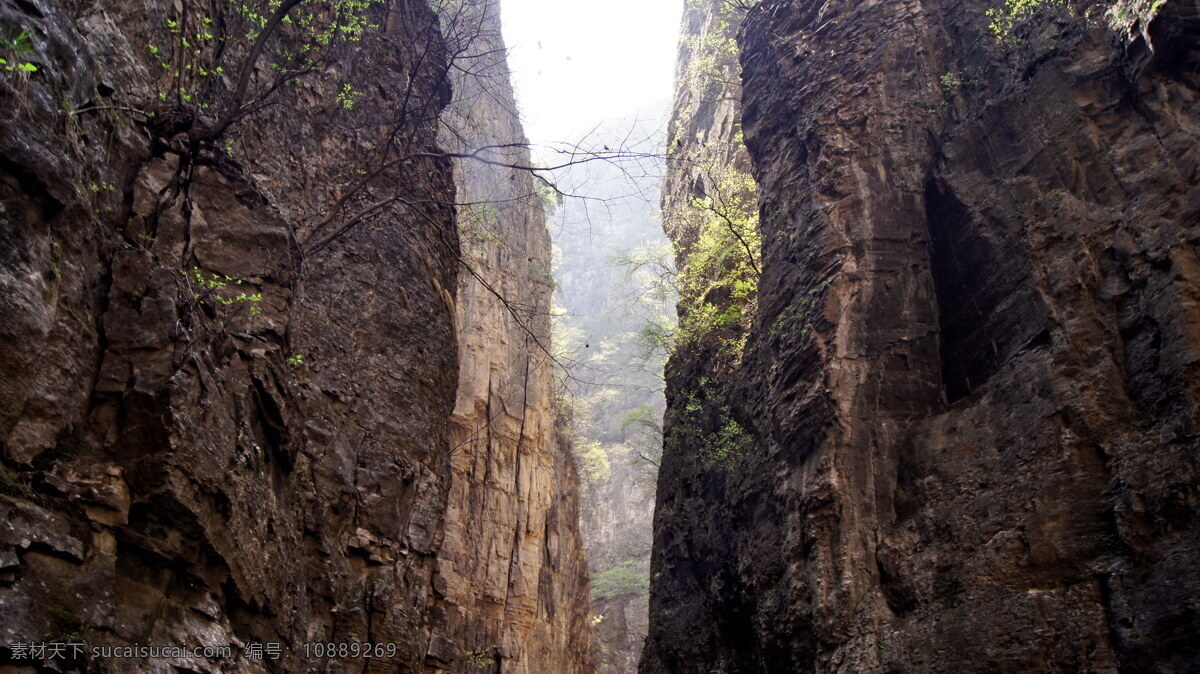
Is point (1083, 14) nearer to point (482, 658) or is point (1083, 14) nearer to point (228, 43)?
point (228, 43)

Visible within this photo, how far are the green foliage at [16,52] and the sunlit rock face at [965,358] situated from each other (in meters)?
7.49

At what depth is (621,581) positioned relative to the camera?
119 ft

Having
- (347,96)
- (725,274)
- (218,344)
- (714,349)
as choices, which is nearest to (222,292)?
(218,344)

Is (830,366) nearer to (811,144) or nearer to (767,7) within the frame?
(811,144)

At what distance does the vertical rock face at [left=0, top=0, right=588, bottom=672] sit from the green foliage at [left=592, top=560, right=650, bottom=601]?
88.6ft

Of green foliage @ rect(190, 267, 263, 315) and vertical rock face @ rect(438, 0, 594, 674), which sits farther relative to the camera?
vertical rock face @ rect(438, 0, 594, 674)

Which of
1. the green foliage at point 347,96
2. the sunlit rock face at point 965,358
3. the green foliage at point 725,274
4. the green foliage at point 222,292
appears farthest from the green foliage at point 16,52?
the green foliage at point 725,274

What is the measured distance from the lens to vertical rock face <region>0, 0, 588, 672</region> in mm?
3930

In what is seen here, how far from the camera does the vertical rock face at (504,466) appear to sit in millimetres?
19781

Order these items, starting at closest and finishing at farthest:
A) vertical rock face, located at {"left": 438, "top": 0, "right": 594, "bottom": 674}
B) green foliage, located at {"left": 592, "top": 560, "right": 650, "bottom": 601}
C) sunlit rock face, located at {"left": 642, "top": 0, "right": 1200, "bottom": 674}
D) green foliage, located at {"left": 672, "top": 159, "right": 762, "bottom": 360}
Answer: sunlit rock face, located at {"left": 642, "top": 0, "right": 1200, "bottom": 674}
green foliage, located at {"left": 672, "top": 159, "right": 762, "bottom": 360}
vertical rock face, located at {"left": 438, "top": 0, "right": 594, "bottom": 674}
green foliage, located at {"left": 592, "top": 560, "right": 650, "bottom": 601}

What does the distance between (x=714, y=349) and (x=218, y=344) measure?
9540mm

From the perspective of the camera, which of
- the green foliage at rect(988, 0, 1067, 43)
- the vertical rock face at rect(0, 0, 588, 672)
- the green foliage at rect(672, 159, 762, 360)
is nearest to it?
the vertical rock face at rect(0, 0, 588, 672)

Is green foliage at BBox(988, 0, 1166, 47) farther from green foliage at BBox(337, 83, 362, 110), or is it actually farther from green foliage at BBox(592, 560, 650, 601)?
green foliage at BBox(592, 560, 650, 601)

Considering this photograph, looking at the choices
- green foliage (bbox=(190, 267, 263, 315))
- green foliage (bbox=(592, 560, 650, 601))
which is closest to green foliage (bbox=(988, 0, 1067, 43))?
green foliage (bbox=(190, 267, 263, 315))
